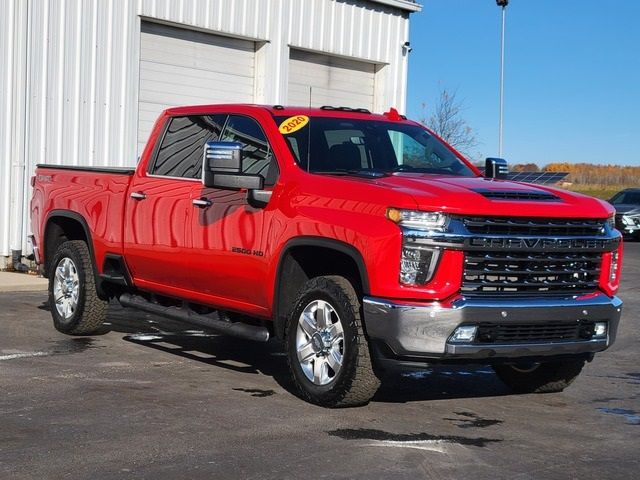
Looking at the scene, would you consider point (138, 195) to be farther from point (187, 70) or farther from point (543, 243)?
point (187, 70)

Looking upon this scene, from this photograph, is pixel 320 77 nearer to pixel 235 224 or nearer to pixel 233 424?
pixel 235 224

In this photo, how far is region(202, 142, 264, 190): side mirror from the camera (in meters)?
7.35

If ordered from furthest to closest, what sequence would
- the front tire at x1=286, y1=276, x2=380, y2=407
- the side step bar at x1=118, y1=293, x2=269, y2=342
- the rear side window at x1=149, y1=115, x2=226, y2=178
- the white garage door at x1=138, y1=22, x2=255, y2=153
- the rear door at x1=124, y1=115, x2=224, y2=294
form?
the white garage door at x1=138, y1=22, x2=255, y2=153 < the rear side window at x1=149, y1=115, x2=226, y2=178 < the rear door at x1=124, y1=115, x2=224, y2=294 < the side step bar at x1=118, y1=293, x2=269, y2=342 < the front tire at x1=286, y1=276, x2=380, y2=407

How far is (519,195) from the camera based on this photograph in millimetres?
6797

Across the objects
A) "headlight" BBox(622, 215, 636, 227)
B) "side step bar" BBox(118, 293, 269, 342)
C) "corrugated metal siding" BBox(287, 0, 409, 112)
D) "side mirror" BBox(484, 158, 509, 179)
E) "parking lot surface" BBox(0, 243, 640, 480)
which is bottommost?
"parking lot surface" BBox(0, 243, 640, 480)

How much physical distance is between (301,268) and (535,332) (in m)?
1.66

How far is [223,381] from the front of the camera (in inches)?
305

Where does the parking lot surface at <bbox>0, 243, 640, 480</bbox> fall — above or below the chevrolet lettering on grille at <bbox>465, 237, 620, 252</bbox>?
below

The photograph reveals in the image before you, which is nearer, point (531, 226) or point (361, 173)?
point (531, 226)

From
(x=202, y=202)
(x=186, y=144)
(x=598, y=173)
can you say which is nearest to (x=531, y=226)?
(x=202, y=202)

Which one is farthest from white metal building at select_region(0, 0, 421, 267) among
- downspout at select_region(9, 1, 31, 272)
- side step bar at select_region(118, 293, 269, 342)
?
side step bar at select_region(118, 293, 269, 342)

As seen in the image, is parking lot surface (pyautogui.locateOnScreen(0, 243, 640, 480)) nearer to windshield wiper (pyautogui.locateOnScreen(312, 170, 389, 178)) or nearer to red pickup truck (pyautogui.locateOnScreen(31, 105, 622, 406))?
red pickup truck (pyautogui.locateOnScreen(31, 105, 622, 406))

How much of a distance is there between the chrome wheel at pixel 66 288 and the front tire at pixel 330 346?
123 inches

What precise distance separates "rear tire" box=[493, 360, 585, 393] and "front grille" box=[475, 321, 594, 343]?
2.25 ft
